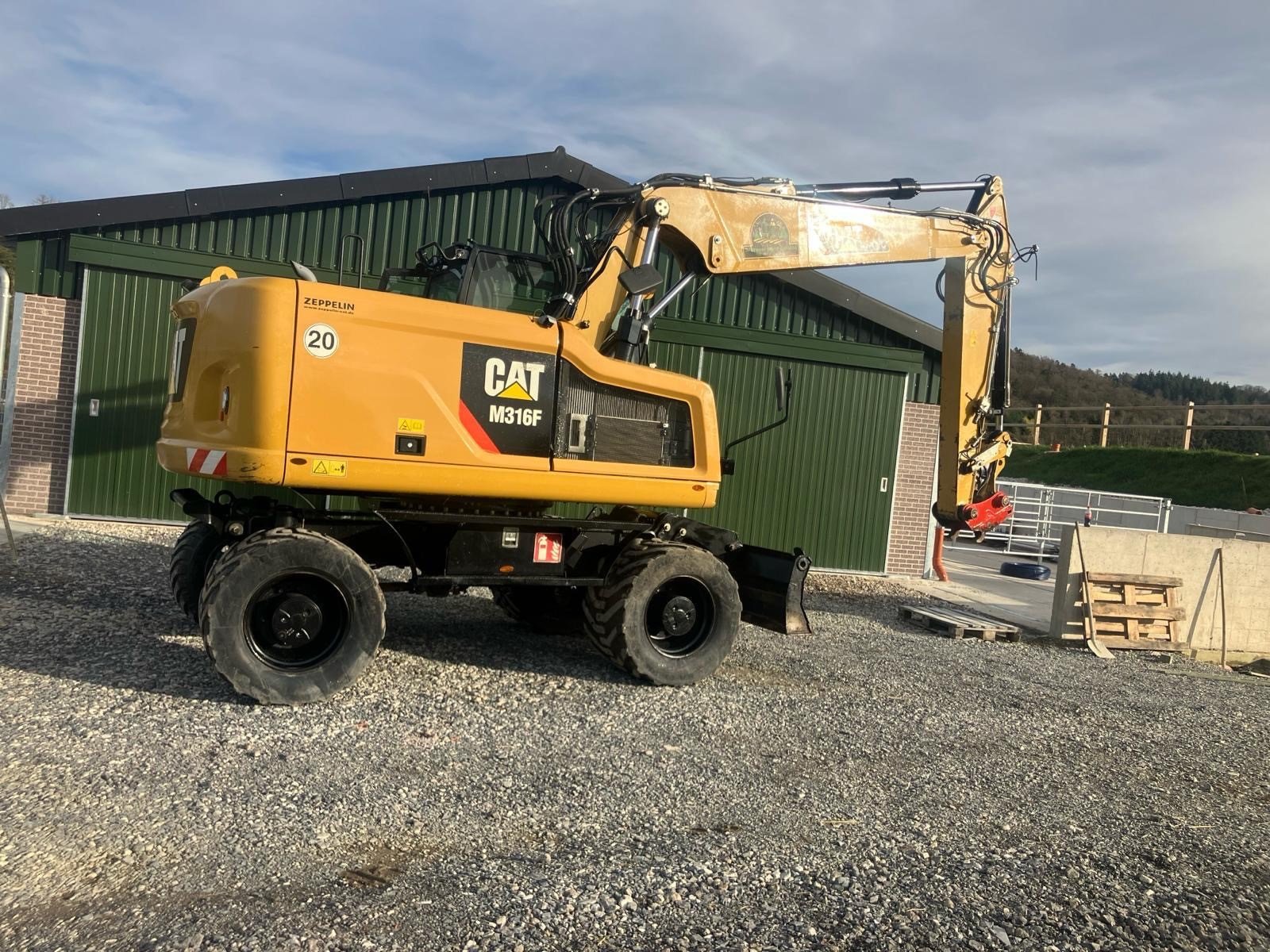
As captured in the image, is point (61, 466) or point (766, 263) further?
point (61, 466)

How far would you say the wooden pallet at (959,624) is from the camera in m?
10.2

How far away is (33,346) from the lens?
11.3 m

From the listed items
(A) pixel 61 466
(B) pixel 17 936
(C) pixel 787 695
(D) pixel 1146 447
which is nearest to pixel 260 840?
(B) pixel 17 936

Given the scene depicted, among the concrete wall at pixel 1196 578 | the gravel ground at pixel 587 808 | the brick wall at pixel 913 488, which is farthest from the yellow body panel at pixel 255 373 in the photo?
the brick wall at pixel 913 488

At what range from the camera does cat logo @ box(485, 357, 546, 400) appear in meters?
6.00

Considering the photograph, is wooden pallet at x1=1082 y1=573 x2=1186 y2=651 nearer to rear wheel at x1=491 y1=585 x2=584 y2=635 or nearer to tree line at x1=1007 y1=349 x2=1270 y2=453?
rear wheel at x1=491 y1=585 x2=584 y2=635

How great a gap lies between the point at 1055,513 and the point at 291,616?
2033cm

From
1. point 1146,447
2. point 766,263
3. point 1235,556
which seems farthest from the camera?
point 1146,447

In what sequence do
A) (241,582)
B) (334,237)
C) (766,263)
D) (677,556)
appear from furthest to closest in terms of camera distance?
(334,237) → (766,263) → (677,556) → (241,582)

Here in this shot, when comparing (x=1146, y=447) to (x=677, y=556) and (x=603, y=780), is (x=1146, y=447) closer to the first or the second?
(x=677, y=556)

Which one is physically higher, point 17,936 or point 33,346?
point 33,346

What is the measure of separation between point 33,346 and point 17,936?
33.5ft

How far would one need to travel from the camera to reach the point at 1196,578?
10.8 metres

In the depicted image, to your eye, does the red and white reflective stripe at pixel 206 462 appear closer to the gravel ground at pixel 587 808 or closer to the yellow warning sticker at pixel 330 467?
the yellow warning sticker at pixel 330 467
